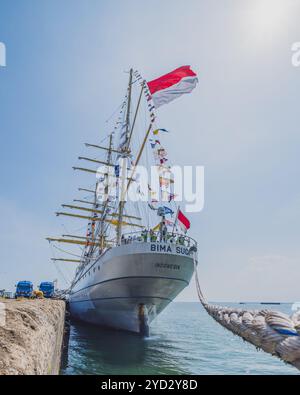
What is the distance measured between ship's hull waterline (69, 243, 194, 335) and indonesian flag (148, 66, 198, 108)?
31.3 feet

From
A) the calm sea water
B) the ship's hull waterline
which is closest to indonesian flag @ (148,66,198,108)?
the ship's hull waterline

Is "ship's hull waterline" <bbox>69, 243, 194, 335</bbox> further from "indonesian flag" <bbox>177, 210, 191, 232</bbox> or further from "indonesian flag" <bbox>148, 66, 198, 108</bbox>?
"indonesian flag" <bbox>148, 66, 198, 108</bbox>

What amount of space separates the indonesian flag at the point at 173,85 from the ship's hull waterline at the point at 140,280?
9553 mm

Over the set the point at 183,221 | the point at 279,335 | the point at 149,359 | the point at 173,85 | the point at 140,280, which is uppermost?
the point at 173,85

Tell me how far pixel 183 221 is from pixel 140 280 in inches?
194

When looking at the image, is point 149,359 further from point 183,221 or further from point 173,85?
point 173,85

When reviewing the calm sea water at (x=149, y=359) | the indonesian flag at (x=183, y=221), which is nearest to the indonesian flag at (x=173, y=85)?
the indonesian flag at (x=183, y=221)

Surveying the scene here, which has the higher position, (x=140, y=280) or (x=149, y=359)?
(x=140, y=280)

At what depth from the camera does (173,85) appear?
1773 centimetres

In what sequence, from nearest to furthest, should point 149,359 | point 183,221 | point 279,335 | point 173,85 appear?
point 279,335
point 149,359
point 173,85
point 183,221

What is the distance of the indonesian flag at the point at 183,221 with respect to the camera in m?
19.5

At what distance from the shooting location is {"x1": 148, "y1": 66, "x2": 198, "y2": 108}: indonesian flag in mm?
17469

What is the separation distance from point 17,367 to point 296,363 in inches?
111

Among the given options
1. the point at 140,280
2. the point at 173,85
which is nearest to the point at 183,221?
the point at 140,280
